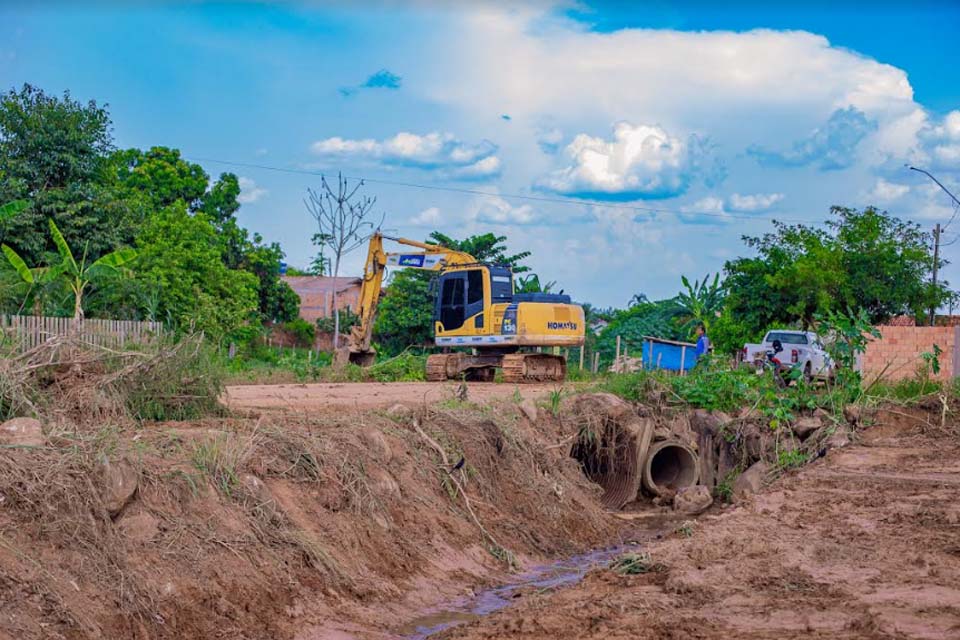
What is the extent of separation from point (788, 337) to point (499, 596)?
19715 millimetres

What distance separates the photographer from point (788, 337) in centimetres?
2875

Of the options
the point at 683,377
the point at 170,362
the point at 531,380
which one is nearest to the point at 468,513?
the point at 170,362

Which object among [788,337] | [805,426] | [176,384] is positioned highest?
[788,337]

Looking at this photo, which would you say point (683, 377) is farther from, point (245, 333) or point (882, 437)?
point (245, 333)

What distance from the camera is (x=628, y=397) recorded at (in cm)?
1909

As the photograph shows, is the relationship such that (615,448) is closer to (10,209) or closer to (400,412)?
(400,412)

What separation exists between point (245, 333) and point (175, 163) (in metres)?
12.4

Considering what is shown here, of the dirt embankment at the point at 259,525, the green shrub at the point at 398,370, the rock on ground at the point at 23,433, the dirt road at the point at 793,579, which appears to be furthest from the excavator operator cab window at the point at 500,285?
the rock on ground at the point at 23,433

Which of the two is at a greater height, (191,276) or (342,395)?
(191,276)

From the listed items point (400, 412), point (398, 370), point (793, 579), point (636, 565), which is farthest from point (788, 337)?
point (793, 579)

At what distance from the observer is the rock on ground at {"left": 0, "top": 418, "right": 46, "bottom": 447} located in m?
8.27

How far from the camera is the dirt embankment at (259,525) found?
7.57m

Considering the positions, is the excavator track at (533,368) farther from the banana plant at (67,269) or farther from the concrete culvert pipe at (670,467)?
the banana plant at (67,269)

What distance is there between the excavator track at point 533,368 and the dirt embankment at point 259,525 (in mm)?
12373
